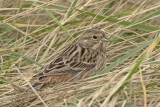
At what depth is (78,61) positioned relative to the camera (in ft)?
14.1

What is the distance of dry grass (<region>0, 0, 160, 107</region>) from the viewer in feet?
10.9

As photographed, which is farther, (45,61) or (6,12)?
(6,12)

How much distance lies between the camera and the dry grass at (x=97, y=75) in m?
3.33

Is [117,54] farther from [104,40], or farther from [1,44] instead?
[1,44]

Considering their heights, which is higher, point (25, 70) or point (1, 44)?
point (1, 44)

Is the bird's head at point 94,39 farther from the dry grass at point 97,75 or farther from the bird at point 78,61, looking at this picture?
the dry grass at point 97,75

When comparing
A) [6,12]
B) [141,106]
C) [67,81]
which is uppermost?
[6,12]

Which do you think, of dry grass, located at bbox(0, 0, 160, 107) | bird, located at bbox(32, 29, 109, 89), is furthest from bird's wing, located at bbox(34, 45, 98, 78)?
dry grass, located at bbox(0, 0, 160, 107)

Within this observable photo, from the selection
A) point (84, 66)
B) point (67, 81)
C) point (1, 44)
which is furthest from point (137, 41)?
point (1, 44)

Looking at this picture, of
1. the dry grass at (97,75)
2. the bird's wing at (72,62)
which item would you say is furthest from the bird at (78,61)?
the dry grass at (97,75)

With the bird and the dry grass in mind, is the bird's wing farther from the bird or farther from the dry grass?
the dry grass

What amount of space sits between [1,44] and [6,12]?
0.85 metres

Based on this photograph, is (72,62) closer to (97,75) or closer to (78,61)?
(78,61)

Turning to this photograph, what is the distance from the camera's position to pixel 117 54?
4883mm
